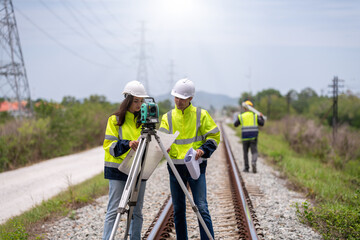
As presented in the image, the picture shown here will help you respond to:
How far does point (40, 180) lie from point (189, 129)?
9.03 m

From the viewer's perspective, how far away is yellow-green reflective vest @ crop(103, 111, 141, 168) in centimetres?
381

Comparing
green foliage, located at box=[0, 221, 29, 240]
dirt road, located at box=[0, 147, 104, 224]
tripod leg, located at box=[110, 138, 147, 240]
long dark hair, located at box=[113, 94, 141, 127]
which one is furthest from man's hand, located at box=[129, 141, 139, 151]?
dirt road, located at box=[0, 147, 104, 224]

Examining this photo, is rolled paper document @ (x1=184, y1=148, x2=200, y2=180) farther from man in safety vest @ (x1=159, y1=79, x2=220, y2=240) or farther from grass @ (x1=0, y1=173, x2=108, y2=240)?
grass @ (x1=0, y1=173, x2=108, y2=240)

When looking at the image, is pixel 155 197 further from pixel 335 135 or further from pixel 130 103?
pixel 335 135

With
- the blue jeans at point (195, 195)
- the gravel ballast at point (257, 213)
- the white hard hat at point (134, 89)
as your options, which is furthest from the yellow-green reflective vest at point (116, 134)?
the gravel ballast at point (257, 213)

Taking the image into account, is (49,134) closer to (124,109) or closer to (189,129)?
(124,109)

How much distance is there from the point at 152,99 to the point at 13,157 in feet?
42.5

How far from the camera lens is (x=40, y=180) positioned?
38.1ft

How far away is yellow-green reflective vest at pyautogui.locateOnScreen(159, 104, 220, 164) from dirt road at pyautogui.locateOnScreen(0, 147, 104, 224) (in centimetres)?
420

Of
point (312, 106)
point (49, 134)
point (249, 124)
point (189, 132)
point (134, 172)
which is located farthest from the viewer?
point (312, 106)

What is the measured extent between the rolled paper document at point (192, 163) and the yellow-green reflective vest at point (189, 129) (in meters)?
0.26

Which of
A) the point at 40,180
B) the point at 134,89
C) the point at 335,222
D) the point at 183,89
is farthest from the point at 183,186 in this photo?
the point at 40,180

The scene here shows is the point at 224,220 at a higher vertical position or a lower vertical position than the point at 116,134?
lower

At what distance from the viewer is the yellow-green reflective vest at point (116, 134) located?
150 inches
